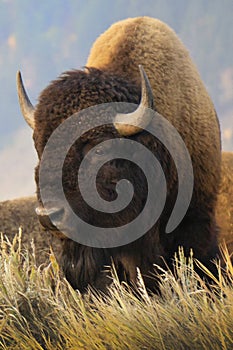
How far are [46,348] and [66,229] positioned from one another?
106 cm

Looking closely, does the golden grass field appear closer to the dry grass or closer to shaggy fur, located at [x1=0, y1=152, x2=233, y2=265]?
the dry grass

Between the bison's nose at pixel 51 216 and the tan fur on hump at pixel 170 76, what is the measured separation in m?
1.36

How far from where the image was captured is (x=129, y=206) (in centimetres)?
588

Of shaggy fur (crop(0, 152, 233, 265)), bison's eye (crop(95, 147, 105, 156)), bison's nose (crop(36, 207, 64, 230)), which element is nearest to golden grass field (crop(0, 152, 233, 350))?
bison's nose (crop(36, 207, 64, 230))

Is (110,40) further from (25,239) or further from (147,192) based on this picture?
(25,239)

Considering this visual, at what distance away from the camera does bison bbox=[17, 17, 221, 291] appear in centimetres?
568

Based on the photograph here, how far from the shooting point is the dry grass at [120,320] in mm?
4195

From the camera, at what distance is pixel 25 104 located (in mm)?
6469

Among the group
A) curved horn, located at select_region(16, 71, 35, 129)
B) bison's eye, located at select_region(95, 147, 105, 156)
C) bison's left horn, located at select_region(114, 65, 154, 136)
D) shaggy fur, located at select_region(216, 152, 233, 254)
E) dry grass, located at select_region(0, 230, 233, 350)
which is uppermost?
curved horn, located at select_region(16, 71, 35, 129)

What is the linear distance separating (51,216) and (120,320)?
1206mm

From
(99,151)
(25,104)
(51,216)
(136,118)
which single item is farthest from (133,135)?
(25,104)

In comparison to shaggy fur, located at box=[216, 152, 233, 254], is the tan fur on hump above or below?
above

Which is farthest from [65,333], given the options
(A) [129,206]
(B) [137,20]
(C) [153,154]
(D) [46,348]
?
(B) [137,20]

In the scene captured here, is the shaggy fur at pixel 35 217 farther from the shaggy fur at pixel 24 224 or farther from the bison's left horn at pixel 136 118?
the bison's left horn at pixel 136 118
